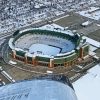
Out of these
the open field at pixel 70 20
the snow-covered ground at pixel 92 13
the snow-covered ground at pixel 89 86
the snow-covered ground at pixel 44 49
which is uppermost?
the snow-covered ground at pixel 44 49

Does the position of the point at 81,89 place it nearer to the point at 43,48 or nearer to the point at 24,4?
the point at 43,48

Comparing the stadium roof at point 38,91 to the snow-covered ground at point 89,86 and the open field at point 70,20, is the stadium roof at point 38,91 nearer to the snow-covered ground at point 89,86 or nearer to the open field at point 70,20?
the snow-covered ground at point 89,86

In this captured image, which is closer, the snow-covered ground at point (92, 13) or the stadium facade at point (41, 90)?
the stadium facade at point (41, 90)

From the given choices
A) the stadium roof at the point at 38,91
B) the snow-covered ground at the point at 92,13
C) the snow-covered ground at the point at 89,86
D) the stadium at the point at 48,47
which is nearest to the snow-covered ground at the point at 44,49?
the stadium at the point at 48,47

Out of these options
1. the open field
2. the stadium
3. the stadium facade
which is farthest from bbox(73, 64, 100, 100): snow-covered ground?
the open field

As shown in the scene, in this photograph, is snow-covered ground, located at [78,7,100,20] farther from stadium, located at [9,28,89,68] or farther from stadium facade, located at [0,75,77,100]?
stadium facade, located at [0,75,77,100]

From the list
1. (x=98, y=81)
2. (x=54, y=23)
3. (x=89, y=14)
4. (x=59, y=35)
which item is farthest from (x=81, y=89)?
(x=89, y=14)
